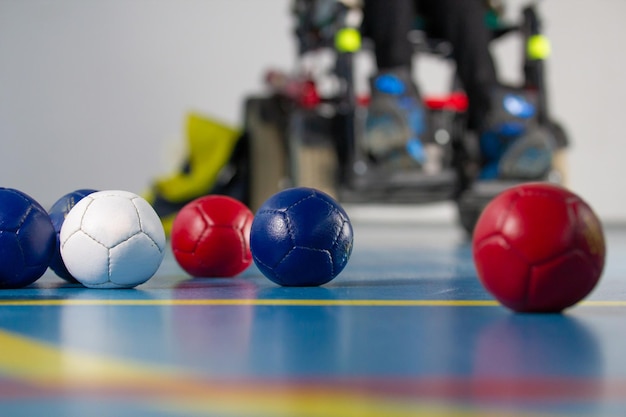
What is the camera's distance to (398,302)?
4.96 feet

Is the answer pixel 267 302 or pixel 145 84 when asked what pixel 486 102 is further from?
pixel 145 84

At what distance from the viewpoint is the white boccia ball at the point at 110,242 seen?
1.67 metres

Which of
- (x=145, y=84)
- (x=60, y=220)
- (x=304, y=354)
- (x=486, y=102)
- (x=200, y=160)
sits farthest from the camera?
(x=145, y=84)

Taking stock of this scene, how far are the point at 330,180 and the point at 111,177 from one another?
4.23 m

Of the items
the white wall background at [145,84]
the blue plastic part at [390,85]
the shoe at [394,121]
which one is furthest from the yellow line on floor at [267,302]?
the white wall background at [145,84]

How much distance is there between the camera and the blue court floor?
2.48ft

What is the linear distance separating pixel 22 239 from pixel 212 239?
1.61ft

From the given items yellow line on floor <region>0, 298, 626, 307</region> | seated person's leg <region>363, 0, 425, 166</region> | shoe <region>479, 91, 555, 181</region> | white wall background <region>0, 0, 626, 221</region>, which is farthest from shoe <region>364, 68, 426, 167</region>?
white wall background <region>0, 0, 626, 221</region>

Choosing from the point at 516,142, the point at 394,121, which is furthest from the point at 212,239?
the point at 516,142

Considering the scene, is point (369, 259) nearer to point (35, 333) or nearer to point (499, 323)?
point (499, 323)

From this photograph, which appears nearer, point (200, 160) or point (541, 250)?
point (541, 250)

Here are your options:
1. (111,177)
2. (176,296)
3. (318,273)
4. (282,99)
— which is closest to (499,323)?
(318,273)

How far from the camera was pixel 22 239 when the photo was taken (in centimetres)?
166

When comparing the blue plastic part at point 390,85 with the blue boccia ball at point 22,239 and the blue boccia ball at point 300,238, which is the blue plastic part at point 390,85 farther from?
the blue boccia ball at point 22,239
